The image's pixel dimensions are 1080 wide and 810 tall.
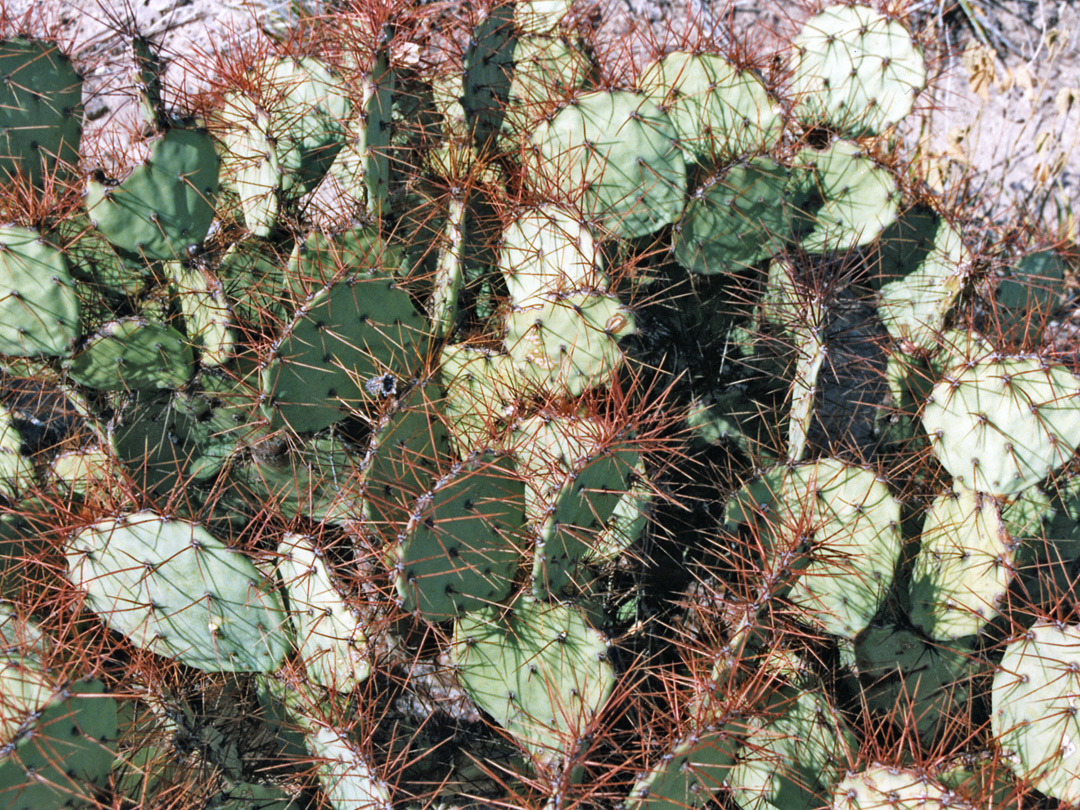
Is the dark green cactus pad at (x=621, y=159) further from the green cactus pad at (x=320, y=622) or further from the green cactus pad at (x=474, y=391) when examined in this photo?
the green cactus pad at (x=320, y=622)

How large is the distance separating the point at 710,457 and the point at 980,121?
1.60 m

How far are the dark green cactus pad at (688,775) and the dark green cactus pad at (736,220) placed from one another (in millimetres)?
1008

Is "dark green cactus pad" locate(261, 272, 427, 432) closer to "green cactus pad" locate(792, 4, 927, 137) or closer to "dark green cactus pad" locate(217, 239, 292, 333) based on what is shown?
"dark green cactus pad" locate(217, 239, 292, 333)

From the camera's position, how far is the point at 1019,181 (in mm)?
2660

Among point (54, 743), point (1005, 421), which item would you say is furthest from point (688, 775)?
point (54, 743)

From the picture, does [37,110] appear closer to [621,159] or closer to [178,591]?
[178,591]

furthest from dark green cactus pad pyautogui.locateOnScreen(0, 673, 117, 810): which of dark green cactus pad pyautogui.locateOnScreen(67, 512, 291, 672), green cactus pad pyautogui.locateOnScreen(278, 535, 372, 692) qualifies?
green cactus pad pyautogui.locateOnScreen(278, 535, 372, 692)

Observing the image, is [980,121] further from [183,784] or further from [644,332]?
[183,784]

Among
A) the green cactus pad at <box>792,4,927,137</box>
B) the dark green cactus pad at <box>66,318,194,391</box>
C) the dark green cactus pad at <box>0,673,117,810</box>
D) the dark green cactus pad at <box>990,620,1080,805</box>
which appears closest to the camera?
the dark green cactus pad at <box>0,673,117,810</box>

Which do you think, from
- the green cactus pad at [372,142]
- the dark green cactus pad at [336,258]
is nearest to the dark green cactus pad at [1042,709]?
the dark green cactus pad at [336,258]

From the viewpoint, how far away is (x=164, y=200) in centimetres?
174

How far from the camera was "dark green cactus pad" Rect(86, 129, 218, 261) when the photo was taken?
170 cm

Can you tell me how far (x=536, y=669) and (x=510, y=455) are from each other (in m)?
0.42

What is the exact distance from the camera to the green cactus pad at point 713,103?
1936mm
